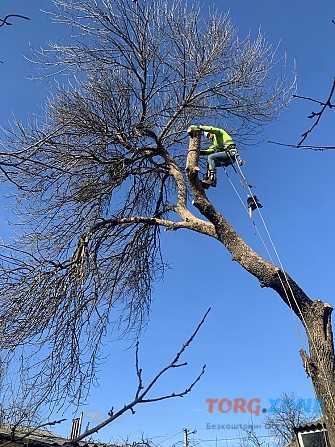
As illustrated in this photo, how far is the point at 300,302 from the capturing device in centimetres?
408

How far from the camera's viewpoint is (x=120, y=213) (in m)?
6.48

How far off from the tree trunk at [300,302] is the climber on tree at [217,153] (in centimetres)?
32

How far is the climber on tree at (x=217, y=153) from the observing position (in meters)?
5.19

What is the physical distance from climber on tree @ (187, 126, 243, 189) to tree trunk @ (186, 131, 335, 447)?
1.05 feet

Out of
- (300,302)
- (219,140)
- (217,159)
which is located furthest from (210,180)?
(300,302)

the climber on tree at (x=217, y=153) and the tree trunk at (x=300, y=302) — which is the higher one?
the climber on tree at (x=217, y=153)

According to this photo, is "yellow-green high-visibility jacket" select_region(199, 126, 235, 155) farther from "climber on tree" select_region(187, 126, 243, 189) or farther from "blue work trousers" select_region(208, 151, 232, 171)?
"blue work trousers" select_region(208, 151, 232, 171)

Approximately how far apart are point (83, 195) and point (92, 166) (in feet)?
1.30

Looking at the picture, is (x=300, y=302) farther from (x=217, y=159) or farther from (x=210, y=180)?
(x=217, y=159)

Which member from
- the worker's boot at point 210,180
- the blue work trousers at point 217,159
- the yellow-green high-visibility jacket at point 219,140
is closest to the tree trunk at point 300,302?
the worker's boot at point 210,180

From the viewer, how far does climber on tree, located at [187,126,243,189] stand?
5188 mm

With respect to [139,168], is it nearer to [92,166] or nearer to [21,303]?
[92,166]

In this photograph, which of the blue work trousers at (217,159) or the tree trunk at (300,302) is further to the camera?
the blue work trousers at (217,159)

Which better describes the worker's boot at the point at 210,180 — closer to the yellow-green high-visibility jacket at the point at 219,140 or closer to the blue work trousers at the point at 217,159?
the blue work trousers at the point at 217,159
